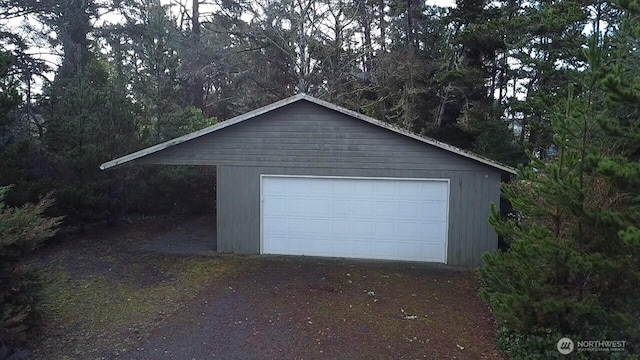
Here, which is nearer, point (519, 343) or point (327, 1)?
point (519, 343)

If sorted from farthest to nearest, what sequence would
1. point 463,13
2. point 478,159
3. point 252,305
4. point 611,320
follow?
point 463,13, point 478,159, point 252,305, point 611,320

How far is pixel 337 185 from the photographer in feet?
31.6

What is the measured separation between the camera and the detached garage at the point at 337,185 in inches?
362

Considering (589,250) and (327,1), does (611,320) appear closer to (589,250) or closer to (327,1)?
(589,250)

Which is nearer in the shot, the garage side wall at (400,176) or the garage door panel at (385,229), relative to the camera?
the garage side wall at (400,176)

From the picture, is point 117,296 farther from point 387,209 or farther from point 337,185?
point 387,209

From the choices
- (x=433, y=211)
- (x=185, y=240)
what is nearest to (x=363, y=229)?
(x=433, y=211)

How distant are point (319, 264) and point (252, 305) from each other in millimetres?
2738

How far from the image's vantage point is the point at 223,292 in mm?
7297

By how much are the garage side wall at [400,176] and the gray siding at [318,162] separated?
0.02 m

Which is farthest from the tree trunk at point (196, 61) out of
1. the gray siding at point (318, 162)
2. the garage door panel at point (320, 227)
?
the garage door panel at point (320, 227)

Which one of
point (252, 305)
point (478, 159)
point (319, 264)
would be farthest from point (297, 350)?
point (478, 159)

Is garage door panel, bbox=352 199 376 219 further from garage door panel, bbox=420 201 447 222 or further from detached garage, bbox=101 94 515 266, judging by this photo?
garage door panel, bbox=420 201 447 222

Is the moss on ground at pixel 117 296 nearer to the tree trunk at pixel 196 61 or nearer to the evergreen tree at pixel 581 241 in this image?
the evergreen tree at pixel 581 241
